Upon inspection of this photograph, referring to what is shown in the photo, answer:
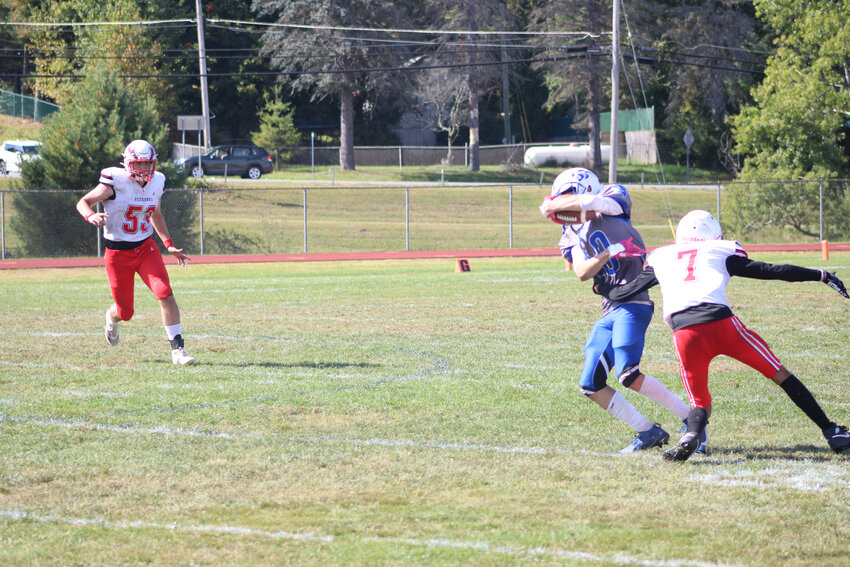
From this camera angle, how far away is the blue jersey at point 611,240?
6016 mm

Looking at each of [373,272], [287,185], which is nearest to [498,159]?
[287,185]

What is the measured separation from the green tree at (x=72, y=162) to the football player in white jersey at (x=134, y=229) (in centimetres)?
1877

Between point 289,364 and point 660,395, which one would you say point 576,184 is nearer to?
point 660,395

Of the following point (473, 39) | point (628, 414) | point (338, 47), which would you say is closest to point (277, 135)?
point (338, 47)

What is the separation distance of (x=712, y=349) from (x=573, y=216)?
3.78 ft

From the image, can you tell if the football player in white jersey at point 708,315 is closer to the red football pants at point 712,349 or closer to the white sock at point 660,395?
the red football pants at point 712,349

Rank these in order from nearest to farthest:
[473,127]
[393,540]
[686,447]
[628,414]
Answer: [393,540]
[686,447]
[628,414]
[473,127]

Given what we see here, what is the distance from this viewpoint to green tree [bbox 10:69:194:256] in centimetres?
2712

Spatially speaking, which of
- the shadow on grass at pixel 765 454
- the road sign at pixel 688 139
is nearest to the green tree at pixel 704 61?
the road sign at pixel 688 139

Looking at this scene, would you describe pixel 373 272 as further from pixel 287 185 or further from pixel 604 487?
pixel 287 185

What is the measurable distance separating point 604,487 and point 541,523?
734 millimetres

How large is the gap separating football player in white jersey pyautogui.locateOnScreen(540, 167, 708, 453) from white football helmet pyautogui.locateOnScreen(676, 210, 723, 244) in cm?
31

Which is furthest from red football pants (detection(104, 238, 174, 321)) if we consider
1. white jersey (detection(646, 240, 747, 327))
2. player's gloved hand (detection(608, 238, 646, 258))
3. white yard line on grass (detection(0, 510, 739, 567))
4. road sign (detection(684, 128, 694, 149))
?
road sign (detection(684, 128, 694, 149))

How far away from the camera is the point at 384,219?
122ft
